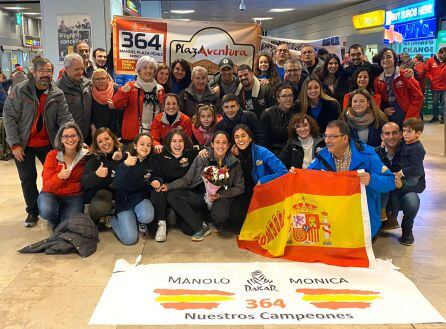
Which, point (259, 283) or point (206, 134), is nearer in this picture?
point (259, 283)

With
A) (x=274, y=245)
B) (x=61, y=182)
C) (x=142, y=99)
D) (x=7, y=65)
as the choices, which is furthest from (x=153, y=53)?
(x=7, y=65)

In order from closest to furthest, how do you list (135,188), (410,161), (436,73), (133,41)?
(410,161) < (135,188) < (133,41) < (436,73)

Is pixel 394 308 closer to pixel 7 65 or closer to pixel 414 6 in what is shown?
pixel 414 6

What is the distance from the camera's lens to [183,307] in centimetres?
279

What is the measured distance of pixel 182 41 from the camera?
578cm

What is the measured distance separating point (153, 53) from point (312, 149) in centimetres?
273

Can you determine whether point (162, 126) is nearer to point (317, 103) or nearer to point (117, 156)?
point (117, 156)

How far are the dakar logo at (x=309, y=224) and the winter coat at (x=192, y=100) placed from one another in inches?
69.6

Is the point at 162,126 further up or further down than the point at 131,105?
further down

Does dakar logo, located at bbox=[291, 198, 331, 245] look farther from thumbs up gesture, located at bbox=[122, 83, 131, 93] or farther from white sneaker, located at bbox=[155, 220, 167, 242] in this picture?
thumbs up gesture, located at bbox=[122, 83, 131, 93]

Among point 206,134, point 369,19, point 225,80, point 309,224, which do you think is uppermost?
point 369,19

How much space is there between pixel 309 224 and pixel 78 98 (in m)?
2.74

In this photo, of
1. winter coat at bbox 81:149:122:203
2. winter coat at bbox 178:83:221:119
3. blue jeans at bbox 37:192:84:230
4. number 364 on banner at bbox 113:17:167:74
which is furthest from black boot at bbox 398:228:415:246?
number 364 on banner at bbox 113:17:167:74

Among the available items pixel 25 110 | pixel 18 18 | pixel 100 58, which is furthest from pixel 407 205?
pixel 18 18
